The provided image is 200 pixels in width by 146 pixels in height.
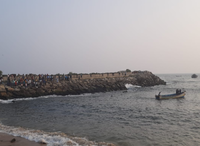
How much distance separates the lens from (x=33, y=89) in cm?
3297

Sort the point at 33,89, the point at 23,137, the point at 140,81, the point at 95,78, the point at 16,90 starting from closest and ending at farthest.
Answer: the point at 23,137 → the point at 16,90 → the point at 33,89 → the point at 95,78 → the point at 140,81

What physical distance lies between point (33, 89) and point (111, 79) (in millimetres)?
22712

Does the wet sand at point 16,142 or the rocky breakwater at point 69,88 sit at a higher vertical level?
the rocky breakwater at point 69,88

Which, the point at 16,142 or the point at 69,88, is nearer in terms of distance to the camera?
the point at 16,142

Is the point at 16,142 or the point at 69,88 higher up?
the point at 69,88

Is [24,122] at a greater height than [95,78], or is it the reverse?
[95,78]

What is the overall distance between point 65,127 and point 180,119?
10026mm

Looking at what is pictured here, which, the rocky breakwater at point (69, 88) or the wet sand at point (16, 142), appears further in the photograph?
the rocky breakwater at point (69, 88)

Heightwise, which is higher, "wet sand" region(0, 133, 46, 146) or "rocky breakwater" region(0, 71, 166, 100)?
"rocky breakwater" region(0, 71, 166, 100)

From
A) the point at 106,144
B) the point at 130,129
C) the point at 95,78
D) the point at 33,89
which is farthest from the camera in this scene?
the point at 95,78

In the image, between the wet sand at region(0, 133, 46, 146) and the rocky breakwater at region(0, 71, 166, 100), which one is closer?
the wet sand at region(0, 133, 46, 146)

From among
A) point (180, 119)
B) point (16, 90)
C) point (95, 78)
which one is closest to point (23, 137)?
point (180, 119)

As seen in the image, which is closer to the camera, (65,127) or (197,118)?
(65,127)

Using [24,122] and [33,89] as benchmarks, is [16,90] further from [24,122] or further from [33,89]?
[24,122]
